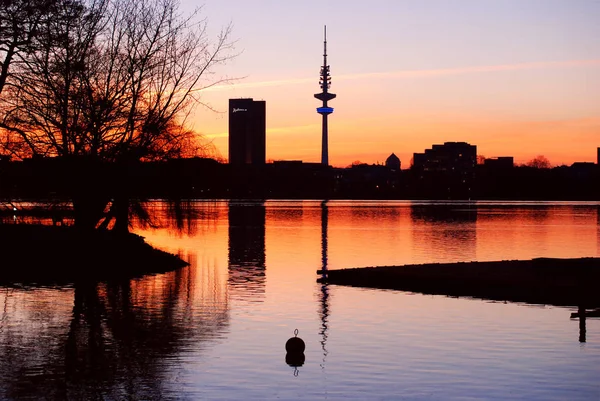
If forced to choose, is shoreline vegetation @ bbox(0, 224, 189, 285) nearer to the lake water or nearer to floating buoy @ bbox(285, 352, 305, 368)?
the lake water

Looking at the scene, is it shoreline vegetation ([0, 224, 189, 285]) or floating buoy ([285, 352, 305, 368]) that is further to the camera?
shoreline vegetation ([0, 224, 189, 285])

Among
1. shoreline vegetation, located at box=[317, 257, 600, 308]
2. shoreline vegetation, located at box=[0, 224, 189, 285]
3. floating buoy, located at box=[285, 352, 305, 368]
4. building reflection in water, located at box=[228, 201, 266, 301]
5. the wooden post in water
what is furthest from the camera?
shoreline vegetation, located at box=[0, 224, 189, 285]

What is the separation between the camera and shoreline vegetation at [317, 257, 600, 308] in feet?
110

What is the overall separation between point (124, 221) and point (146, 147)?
4.01 metres

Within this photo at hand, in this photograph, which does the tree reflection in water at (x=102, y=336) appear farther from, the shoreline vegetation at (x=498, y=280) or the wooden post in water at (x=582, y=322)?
the wooden post in water at (x=582, y=322)

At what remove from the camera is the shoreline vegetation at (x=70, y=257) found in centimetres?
4356

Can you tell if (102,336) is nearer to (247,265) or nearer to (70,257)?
(70,257)

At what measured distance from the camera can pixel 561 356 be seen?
77.9ft

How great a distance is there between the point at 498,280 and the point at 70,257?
65.4 feet

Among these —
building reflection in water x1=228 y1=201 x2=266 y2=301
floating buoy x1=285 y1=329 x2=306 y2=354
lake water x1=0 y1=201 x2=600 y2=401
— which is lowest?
building reflection in water x1=228 y1=201 x2=266 y2=301

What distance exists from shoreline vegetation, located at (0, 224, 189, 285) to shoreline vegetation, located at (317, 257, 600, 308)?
9.66 m

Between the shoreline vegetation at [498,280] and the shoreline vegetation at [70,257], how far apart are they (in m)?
9.66

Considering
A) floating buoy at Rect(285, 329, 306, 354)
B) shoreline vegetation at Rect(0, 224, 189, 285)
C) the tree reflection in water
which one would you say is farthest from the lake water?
shoreline vegetation at Rect(0, 224, 189, 285)

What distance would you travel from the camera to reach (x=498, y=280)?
36.2m
